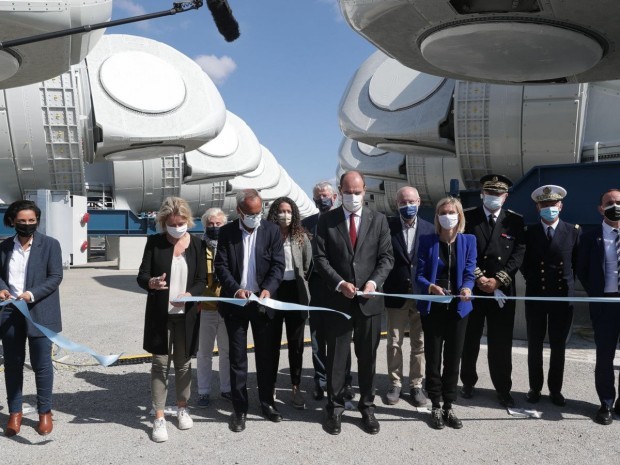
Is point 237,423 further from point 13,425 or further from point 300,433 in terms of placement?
point 13,425

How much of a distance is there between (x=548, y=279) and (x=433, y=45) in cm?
368

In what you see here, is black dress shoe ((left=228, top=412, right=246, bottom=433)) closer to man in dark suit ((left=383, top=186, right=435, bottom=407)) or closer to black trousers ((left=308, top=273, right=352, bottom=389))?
black trousers ((left=308, top=273, right=352, bottom=389))

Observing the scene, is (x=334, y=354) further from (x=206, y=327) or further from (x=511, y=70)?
(x=511, y=70)

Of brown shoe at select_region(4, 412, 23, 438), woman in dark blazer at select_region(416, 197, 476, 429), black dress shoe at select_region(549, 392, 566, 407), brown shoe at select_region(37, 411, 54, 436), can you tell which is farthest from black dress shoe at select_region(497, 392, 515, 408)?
brown shoe at select_region(4, 412, 23, 438)

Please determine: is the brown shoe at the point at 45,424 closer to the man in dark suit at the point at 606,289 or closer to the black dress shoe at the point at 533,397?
the black dress shoe at the point at 533,397

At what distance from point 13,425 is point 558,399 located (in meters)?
4.49

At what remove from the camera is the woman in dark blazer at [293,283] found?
4.61 m

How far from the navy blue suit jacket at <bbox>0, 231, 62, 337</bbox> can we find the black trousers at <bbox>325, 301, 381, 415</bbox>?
7.23ft

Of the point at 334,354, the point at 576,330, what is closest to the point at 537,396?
the point at 334,354

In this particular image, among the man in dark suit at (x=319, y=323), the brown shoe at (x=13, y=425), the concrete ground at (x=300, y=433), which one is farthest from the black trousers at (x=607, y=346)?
the brown shoe at (x=13, y=425)

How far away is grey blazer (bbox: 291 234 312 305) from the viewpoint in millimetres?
4688

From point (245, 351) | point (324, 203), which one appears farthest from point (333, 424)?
point (324, 203)

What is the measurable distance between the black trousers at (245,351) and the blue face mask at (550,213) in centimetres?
264

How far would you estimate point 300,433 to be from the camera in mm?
3984
